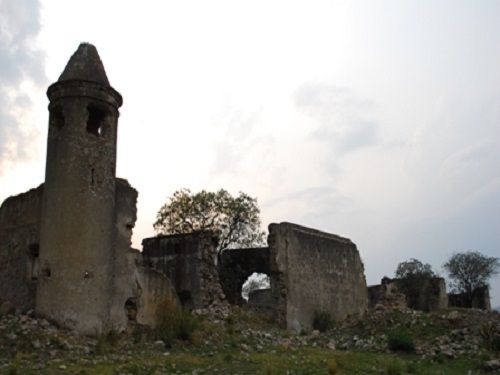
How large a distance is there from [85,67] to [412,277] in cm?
2467

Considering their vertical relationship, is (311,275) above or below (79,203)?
below

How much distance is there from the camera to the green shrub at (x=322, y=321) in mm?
24391

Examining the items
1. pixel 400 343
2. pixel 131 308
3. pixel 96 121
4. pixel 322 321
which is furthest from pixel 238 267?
pixel 400 343

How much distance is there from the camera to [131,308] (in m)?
18.1

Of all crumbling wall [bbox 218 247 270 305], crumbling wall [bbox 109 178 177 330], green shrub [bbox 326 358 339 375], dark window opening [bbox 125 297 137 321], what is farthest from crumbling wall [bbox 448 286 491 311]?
green shrub [bbox 326 358 339 375]

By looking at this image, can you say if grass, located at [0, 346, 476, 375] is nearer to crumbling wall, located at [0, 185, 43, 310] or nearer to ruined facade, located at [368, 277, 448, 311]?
crumbling wall, located at [0, 185, 43, 310]

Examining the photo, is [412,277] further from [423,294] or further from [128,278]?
[128,278]

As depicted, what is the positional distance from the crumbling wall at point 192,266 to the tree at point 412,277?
1660 centimetres

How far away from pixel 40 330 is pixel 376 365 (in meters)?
7.76

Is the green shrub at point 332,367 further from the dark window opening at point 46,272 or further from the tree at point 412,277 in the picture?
the tree at point 412,277

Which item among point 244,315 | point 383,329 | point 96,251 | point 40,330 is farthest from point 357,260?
point 40,330


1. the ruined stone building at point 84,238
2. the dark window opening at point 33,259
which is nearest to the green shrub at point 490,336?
the ruined stone building at point 84,238

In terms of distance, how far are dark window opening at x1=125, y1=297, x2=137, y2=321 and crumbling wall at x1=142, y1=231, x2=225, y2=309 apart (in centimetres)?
386

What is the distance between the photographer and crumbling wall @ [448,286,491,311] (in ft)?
133
